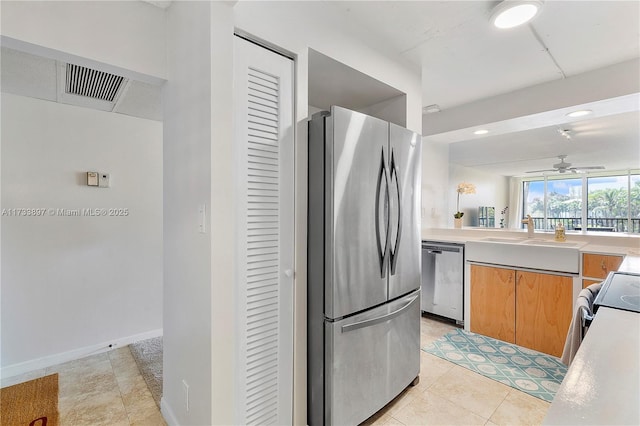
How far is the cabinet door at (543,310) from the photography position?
104 inches

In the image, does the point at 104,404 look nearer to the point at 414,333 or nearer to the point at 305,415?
the point at 305,415

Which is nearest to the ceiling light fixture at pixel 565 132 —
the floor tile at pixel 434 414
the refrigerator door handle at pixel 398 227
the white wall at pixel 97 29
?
the refrigerator door handle at pixel 398 227

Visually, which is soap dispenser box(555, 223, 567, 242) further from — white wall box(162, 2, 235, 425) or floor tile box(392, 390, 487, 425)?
white wall box(162, 2, 235, 425)

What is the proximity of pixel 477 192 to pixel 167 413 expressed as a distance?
7571 millimetres

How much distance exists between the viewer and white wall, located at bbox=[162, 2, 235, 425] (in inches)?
52.2

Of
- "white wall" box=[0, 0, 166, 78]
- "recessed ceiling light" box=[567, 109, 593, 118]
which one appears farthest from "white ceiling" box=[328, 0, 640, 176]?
"white wall" box=[0, 0, 166, 78]

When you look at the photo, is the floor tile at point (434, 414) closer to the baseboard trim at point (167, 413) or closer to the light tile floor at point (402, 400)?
the light tile floor at point (402, 400)

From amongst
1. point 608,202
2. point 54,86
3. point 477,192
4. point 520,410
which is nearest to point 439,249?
point 520,410

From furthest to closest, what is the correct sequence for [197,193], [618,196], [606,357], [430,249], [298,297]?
1. [618,196]
2. [430,249]
3. [298,297]
4. [197,193]
5. [606,357]

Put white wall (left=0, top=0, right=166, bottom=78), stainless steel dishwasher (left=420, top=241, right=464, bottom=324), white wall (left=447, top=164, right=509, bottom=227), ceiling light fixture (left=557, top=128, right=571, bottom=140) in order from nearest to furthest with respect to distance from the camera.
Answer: white wall (left=0, top=0, right=166, bottom=78)
stainless steel dishwasher (left=420, top=241, right=464, bottom=324)
ceiling light fixture (left=557, top=128, right=571, bottom=140)
white wall (left=447, top=164, right=509, bottom=227)

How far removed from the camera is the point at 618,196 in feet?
22.3

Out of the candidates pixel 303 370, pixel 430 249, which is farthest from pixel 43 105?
pixel 430 249

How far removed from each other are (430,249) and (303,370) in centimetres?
237

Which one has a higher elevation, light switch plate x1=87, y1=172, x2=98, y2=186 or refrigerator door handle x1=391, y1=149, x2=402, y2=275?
light switch plate x1=87, y1=172, x2=98, y2=186
